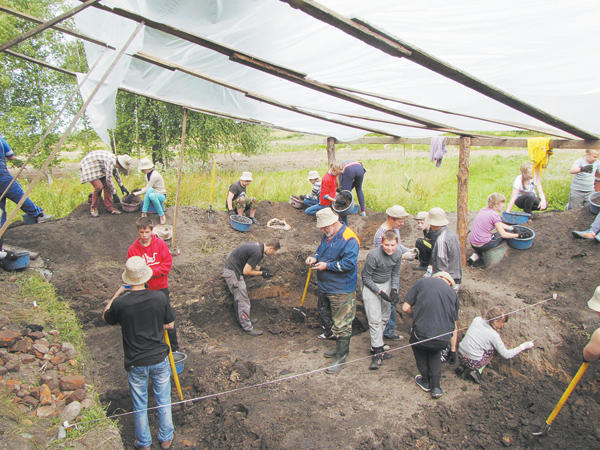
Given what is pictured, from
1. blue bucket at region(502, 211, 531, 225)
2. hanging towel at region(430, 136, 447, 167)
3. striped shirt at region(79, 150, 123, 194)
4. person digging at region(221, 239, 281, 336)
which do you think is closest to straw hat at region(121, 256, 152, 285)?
person digging at region(221, 239, 281, 336)

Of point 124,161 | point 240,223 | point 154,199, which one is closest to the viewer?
point 154,199

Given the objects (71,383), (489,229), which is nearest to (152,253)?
(71,383)

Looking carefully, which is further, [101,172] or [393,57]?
[101,172]

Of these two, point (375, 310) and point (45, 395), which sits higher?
point (45, 395)

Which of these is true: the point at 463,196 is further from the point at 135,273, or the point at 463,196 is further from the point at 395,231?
the point at 135,273

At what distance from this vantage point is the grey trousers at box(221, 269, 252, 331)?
600 centimetres

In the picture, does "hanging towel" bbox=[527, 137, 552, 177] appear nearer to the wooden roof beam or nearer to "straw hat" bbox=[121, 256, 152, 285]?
the wooden roof beam

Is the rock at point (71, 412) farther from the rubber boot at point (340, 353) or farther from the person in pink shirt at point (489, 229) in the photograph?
the person in pink shirt at point (489, 229)

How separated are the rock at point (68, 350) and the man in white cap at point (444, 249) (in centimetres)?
429

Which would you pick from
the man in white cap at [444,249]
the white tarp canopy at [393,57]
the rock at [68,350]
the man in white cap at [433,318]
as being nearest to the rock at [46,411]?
the rock at [68,350]

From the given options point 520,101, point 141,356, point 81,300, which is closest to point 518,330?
point 520,101

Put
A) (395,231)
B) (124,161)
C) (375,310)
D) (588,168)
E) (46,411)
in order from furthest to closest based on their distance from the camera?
(124,161) → (588,168) → (395,231) → (375,310) → (46,411)

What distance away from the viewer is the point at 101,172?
739 centimetres

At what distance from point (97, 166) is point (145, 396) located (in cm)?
502
